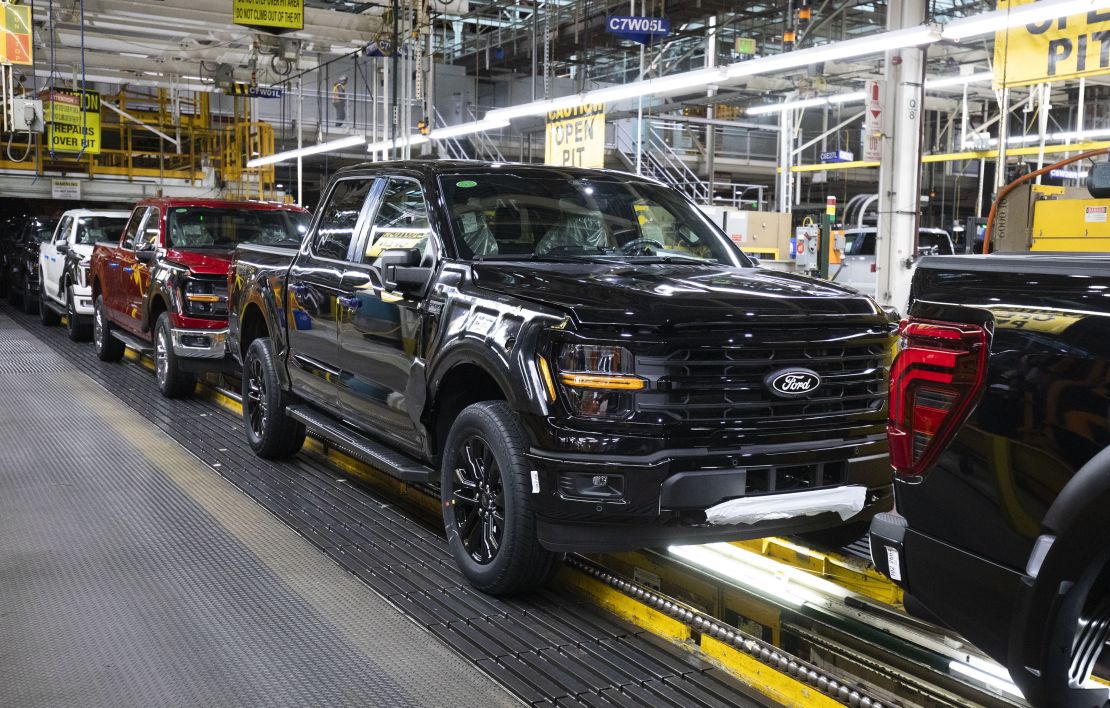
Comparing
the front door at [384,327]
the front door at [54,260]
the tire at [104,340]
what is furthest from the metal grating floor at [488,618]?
the front door at [54,260]

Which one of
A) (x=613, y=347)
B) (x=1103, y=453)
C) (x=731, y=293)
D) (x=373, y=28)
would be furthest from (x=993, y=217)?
(x=373, y=28)

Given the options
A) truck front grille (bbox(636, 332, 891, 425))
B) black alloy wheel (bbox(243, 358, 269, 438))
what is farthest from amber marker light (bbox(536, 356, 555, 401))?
black alloy wheel (bbox(243, 358, 269, 438))

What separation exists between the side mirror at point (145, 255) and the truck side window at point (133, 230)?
741 millimetres

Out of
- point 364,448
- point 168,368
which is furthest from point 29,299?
point 364,448

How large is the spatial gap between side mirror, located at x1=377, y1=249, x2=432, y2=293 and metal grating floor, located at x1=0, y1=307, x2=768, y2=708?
49.8 inches

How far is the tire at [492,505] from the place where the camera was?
12.6ft

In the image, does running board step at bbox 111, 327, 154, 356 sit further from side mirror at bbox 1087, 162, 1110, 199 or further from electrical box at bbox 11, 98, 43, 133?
side mirror at bbox 1087, 162, 1110, 199

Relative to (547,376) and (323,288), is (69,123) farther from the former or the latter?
(547,376)

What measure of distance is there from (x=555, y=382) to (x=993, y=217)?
545 centimetres

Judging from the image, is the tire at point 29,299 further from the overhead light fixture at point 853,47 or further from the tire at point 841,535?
the tire at point 841,535

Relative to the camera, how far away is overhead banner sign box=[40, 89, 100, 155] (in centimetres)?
1633

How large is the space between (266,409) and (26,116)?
1065cm

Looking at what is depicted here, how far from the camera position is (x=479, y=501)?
4.19 m

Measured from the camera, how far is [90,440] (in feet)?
24.5
